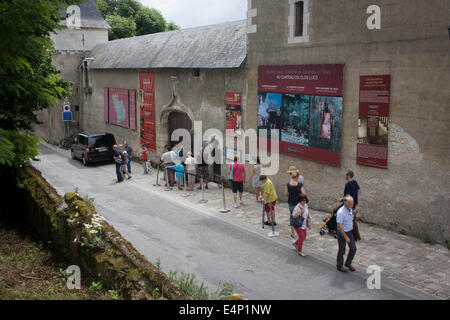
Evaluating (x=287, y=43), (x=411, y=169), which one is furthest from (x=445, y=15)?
(x=287, y=43)

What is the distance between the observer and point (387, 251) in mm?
10562

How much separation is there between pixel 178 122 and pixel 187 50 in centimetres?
357

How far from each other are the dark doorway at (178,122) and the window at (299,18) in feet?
27.0

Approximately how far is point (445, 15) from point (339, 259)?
19.7ft

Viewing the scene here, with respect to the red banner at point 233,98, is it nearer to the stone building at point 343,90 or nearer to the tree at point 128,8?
the stone building at point 343,90

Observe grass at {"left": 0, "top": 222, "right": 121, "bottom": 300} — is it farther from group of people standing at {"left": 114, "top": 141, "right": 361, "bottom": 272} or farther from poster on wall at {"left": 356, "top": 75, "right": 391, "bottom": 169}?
poster on wall at {"left": 356, "top": 75, "right": 391, "bottom": 169}

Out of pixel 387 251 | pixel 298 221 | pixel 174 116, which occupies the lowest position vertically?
pixel 387 251

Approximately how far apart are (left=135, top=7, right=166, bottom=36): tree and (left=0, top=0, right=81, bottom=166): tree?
135 ft

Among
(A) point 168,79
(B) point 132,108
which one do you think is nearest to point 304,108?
(A) point 168,79

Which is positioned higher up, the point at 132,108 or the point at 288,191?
the point at 132,108

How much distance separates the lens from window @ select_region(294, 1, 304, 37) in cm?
1423

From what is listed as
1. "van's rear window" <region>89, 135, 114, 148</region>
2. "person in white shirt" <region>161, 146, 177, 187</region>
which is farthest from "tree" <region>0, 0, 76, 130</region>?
"van's rear window" <region>89, 135, 114, 148</region>

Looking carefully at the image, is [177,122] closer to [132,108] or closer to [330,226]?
[132,108]
